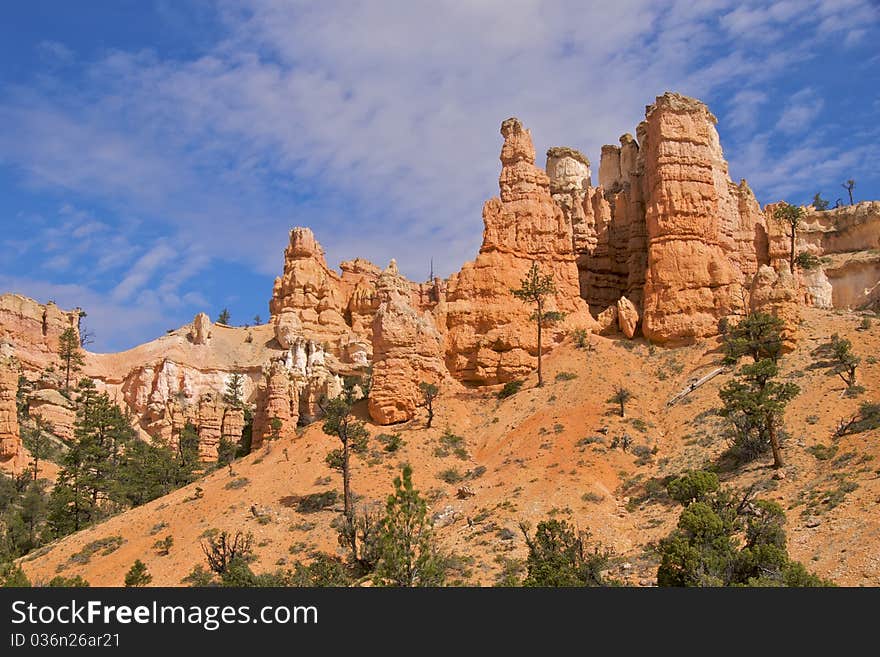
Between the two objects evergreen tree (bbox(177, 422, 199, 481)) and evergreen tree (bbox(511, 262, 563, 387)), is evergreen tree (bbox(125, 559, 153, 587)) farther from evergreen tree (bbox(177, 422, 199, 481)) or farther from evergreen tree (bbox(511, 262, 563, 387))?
evergreen tree (bbox(511, 262, 563, 387))

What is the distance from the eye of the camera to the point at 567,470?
3909 cm

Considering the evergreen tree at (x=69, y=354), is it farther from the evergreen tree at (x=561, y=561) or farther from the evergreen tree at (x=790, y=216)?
the evergreen tree at (x=790, y=216)

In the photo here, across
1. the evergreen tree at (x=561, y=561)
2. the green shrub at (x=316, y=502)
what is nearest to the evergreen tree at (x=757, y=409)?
the evergreen tree at (x=561, y=561)

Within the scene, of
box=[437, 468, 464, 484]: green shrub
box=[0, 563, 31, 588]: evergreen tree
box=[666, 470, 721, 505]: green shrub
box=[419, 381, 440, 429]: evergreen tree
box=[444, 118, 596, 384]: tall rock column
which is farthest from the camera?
box=[444, 118, 596, 384]: tall rock column

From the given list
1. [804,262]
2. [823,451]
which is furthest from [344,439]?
[804,262]

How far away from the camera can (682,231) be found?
5312 centimetres

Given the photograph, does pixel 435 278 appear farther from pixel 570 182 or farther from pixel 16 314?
pixel 16 314

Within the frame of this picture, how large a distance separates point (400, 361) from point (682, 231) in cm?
2040

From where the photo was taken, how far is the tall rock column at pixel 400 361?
46.7 meters

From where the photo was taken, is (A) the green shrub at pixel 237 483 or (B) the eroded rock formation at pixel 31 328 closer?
(A) the green shrub at pixel 237 483

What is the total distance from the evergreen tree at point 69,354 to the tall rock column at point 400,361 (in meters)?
41.0

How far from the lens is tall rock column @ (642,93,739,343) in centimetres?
5147

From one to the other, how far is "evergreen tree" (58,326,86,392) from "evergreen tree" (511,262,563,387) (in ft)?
149

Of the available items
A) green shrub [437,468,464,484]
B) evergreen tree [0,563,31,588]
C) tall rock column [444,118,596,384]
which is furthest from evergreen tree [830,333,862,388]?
evergreen tree [0,563,31,588]
